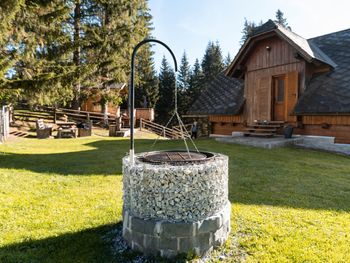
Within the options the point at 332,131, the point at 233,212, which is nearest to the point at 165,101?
the point at 332,131

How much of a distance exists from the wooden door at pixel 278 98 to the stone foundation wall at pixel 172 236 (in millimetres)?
9768

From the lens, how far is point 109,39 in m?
19.0

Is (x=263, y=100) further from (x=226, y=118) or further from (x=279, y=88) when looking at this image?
(x=226, y=118)

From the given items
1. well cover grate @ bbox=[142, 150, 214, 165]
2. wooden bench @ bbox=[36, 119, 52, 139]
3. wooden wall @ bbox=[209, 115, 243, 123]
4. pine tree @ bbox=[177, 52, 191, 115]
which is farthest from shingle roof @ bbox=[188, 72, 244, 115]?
pine tree @ bbox=[177, 52, 191, 115]

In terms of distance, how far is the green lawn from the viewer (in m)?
3.06

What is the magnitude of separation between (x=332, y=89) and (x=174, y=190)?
369 inches

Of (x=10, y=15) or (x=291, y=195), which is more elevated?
(x=10, y=15)

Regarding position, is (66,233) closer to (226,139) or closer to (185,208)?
(185,208)

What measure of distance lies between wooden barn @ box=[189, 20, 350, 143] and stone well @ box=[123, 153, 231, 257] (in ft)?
25.9

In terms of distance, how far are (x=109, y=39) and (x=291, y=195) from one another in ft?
57.3

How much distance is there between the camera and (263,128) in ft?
39.2

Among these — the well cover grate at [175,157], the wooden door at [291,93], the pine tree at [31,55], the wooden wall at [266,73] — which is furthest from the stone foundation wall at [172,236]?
the wooden wall at [266,73]

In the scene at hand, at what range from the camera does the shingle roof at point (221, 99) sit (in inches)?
529

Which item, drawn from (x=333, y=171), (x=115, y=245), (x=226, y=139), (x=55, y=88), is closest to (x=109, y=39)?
(x=55, y=88)
